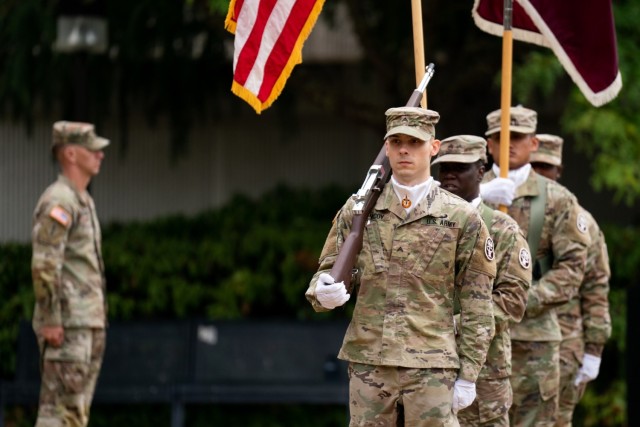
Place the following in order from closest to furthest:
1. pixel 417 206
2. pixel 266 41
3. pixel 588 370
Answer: pixel 417 206
pixel 266 41
pixel 588 370

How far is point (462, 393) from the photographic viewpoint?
20.0 ft

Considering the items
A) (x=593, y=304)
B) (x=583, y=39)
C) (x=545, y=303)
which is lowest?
(x=593, y=304)

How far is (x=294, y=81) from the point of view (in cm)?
1291

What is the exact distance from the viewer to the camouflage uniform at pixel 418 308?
604 centimetres

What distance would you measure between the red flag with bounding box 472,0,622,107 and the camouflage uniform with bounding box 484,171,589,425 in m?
0.73

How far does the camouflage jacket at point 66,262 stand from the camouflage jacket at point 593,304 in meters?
2.95

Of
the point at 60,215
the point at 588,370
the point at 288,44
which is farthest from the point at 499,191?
the point at 60,215

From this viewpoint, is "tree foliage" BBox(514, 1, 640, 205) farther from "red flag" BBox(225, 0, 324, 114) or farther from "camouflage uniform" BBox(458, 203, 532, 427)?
"camouflage uniform" BBox(458, 203, 532, 427)

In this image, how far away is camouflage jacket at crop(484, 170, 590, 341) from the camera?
25.9 feet

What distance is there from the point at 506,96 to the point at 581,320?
75.6 inches

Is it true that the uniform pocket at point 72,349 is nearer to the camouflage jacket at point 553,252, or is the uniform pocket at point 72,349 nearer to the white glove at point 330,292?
the camouflage jacket at point 553,252

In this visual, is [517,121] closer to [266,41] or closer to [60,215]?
[266,41]

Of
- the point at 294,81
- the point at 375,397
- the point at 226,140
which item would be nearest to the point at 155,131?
the point at 226,140

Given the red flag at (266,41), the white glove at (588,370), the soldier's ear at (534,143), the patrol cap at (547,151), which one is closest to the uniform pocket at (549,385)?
the white glove at (588,370)
